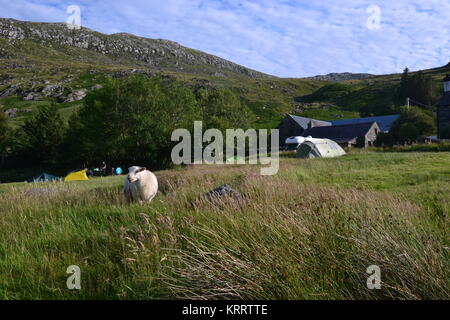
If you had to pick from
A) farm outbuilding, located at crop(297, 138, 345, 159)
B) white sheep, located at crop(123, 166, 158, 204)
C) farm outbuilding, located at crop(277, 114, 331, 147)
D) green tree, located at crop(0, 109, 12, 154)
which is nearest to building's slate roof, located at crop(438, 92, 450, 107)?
farm outbuilding, located at crop(277, 114, 331, 147)

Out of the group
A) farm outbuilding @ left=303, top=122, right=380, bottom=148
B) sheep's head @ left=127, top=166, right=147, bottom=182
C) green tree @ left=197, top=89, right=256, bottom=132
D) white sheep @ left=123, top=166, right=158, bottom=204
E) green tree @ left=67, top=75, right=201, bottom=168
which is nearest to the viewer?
sheep's head @ left=127, top=166, right=147, bottom=182

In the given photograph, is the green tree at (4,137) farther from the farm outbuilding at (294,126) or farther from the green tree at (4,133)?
the farm outbuilding at (294,126)

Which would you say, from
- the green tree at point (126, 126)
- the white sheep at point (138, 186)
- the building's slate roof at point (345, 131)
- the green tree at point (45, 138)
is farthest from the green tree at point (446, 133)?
the green tree at point (45, 138)

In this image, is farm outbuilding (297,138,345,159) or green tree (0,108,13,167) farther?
green tree (0,108,13,167)

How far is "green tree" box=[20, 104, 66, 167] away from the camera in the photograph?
56125mm

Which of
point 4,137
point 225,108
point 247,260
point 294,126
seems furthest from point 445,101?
point 4,137

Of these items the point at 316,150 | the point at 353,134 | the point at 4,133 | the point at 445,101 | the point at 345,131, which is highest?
the point at 445,101

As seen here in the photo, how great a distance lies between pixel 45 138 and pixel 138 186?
186 feet

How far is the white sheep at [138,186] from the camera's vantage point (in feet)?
30.9

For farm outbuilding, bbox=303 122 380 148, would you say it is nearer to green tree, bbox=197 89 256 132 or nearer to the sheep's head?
green tree, bbox=197 89 256 132

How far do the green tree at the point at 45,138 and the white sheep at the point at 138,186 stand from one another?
171ft

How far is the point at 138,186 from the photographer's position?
955cm

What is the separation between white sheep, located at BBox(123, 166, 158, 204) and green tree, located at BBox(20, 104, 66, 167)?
52.1 m

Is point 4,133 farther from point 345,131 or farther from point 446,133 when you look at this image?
point 446,133
